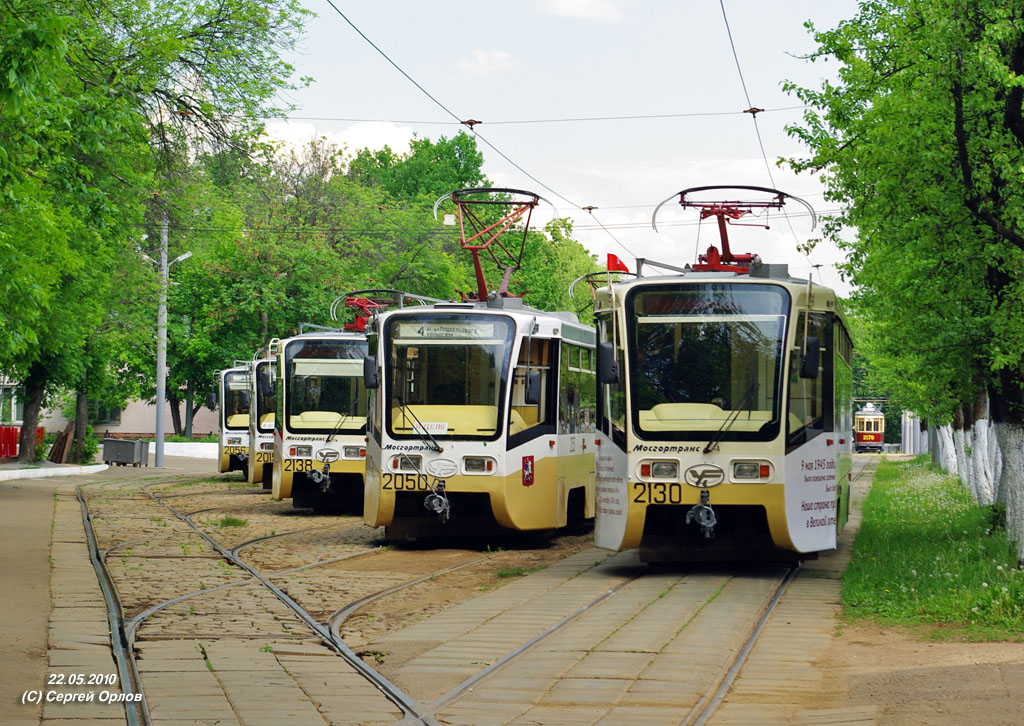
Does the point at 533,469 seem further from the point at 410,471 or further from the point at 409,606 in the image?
the point at 409,606

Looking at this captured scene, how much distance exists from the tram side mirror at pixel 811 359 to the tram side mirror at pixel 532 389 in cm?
416

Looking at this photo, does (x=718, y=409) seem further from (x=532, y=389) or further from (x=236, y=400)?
(x=236, y=400)

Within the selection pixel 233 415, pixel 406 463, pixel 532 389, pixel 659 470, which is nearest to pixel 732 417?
pixel 659 470

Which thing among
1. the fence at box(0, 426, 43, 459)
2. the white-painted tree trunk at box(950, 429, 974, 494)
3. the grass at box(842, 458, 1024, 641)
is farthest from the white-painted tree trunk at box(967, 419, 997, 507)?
the fence at box(0, 426, 43, 459)

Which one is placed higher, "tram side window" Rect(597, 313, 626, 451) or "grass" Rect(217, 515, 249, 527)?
"tram side window" Rect(597, 313, 626, 451)

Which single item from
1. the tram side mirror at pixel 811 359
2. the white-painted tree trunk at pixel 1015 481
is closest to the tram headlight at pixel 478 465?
the tram side mirror at pixel 811 359

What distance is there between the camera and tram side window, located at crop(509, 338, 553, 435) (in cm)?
1692

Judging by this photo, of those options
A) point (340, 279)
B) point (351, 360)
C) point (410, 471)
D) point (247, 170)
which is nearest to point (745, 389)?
point (410, 471)

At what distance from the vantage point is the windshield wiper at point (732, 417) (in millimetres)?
14039

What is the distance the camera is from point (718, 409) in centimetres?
1418

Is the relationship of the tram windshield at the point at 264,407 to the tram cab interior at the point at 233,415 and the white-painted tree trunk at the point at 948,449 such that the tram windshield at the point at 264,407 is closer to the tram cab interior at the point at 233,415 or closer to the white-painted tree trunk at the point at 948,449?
the tram cab interior at the point at 233,415

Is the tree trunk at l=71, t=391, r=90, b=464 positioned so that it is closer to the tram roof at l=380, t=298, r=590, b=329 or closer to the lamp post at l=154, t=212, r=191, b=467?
the lamp post at l=154, t=212, r=191, b=467

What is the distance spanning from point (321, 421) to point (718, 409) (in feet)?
34.4

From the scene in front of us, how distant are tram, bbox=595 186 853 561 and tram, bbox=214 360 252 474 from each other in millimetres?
24716
